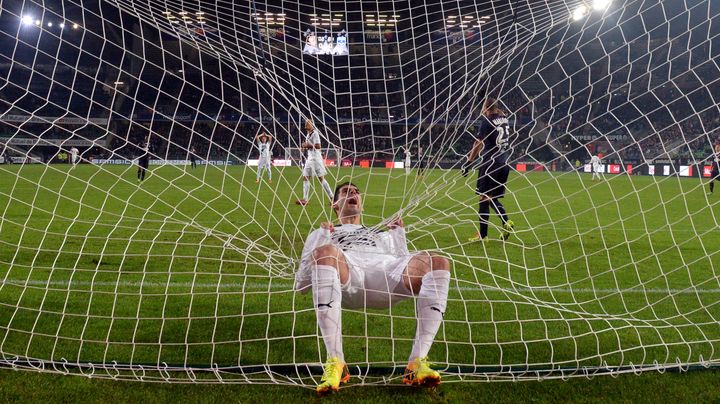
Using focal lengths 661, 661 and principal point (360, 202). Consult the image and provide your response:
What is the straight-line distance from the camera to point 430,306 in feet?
10.4

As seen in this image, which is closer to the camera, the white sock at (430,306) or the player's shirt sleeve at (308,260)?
the white sock at (430,306)

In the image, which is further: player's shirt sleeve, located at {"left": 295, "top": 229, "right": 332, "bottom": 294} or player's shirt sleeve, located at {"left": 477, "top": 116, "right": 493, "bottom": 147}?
player's shirt sleeve, located at {"left": 477, "top": 116, "right": 493, "bottom": 147}

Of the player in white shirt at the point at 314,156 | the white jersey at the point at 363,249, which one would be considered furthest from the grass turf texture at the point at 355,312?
the player in white shirt at the point at 314,156

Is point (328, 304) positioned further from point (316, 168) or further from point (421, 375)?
point (316, 168)

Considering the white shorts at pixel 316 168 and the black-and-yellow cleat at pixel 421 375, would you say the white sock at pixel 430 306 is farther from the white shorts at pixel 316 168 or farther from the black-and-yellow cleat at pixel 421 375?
the white shorts at pixel 316 168

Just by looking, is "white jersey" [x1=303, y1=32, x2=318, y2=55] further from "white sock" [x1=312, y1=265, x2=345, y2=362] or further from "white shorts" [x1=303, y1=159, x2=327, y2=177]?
"white sock" [x1=312, y1=265, x2=345, y2=362]

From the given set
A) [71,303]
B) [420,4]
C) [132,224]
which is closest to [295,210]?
[132,224]

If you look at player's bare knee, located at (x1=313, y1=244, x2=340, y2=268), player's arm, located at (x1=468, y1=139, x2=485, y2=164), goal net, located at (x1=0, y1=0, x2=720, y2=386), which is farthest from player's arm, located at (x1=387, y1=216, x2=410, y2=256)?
player's arm, located at (x1=468, y1=139, x2=485, y2=164)

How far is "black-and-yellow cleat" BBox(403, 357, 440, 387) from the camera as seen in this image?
2.94m

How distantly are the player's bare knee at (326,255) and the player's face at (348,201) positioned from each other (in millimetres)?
516

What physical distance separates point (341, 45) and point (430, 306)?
3519 mm

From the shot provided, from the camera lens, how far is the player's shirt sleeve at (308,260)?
10.9 feet

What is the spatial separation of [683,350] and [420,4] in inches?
136

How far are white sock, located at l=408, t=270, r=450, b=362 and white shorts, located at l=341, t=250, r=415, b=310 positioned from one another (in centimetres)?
14
